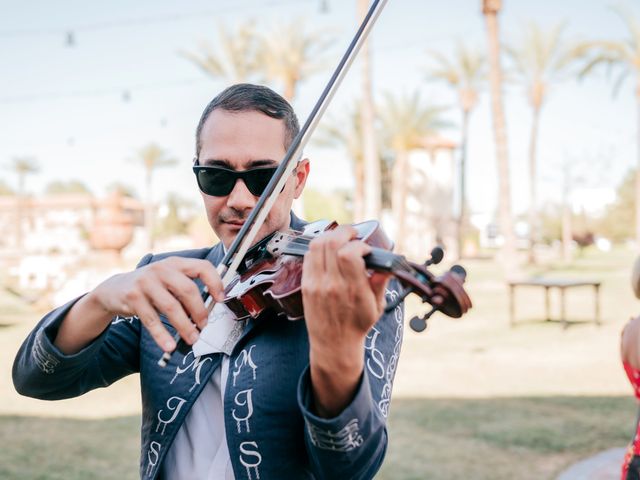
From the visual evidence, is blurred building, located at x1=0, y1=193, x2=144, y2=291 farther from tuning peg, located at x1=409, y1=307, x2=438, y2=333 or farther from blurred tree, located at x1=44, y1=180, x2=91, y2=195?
blurred tree, located at x1=44, y1=180, x2=91, y2=195

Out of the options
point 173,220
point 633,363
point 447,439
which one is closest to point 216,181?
point 633,363

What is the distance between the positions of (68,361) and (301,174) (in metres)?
A: 0.80

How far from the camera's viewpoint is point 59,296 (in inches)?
526

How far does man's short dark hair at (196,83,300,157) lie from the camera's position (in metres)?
1.72

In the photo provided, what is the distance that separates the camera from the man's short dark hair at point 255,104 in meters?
1.72

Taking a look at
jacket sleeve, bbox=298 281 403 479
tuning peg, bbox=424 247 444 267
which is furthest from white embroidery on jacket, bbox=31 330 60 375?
tuning peg, bbox=424 247 444 267

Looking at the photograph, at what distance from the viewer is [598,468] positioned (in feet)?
16.1

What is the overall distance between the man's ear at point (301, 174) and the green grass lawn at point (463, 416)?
12.4 ft

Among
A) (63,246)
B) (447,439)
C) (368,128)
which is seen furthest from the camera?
(63,246)

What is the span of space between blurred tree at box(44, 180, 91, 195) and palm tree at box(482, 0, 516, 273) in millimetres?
78554

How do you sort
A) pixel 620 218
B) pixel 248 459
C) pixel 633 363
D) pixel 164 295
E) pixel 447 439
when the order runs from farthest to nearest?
pixel 620 218 < pixel 447 439 < pixel 633 363 < pixel 248 459 < pixel 164 295

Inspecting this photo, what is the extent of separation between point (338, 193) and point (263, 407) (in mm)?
53775

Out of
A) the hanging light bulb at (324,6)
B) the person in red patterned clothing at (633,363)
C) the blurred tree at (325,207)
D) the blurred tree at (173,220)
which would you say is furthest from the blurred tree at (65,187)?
the person in red patterned clothing at (633,363)

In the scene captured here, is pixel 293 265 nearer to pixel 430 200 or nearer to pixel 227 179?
pixel 227 179
